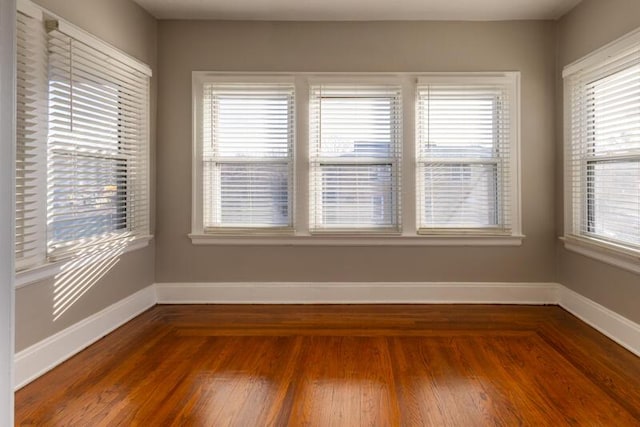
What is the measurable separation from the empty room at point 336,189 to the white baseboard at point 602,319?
0.07 ft

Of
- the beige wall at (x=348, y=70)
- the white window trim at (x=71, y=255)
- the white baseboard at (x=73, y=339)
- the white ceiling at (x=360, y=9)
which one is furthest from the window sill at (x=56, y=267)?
the white ceiling at (x=360, y=9)

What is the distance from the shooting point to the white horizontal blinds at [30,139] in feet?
7.62

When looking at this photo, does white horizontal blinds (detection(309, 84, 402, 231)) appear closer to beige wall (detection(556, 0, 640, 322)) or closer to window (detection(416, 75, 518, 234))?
window (detection(416, 75, 518, 234))

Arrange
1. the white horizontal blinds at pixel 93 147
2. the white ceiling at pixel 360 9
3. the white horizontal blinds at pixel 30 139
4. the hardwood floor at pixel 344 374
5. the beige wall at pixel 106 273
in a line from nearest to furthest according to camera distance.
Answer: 1. the hardwood floor at pixel 344 374
2. the white horizontal blinds at pixel 30 139
3. the beige wall at pixel 106 273
4. the white horizontal blinds at pixel 93 147
5. the white ceiling at pixel 360 9

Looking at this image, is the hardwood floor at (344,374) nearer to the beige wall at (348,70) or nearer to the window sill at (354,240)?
the beige wall at (348,70)

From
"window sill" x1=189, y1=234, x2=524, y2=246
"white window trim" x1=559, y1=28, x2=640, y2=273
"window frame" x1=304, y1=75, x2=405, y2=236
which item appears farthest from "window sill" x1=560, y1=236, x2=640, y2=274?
"window frame" x1=304, y1=75, x2=405, y2=236

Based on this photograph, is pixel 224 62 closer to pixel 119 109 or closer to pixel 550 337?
pixel 119 109

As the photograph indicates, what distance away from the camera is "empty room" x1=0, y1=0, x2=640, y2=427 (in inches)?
107

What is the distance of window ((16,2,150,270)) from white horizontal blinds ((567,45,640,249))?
369 centimetres

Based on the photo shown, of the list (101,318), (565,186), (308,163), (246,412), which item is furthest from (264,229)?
(565,186)

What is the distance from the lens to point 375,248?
393cm

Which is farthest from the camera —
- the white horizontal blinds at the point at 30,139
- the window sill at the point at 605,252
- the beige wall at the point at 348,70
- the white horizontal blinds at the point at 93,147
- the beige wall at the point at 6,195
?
the beige wall at the point at 348,70

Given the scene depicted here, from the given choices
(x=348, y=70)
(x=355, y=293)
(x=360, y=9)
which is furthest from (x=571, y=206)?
(x=360, y=9)

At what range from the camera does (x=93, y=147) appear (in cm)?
300
